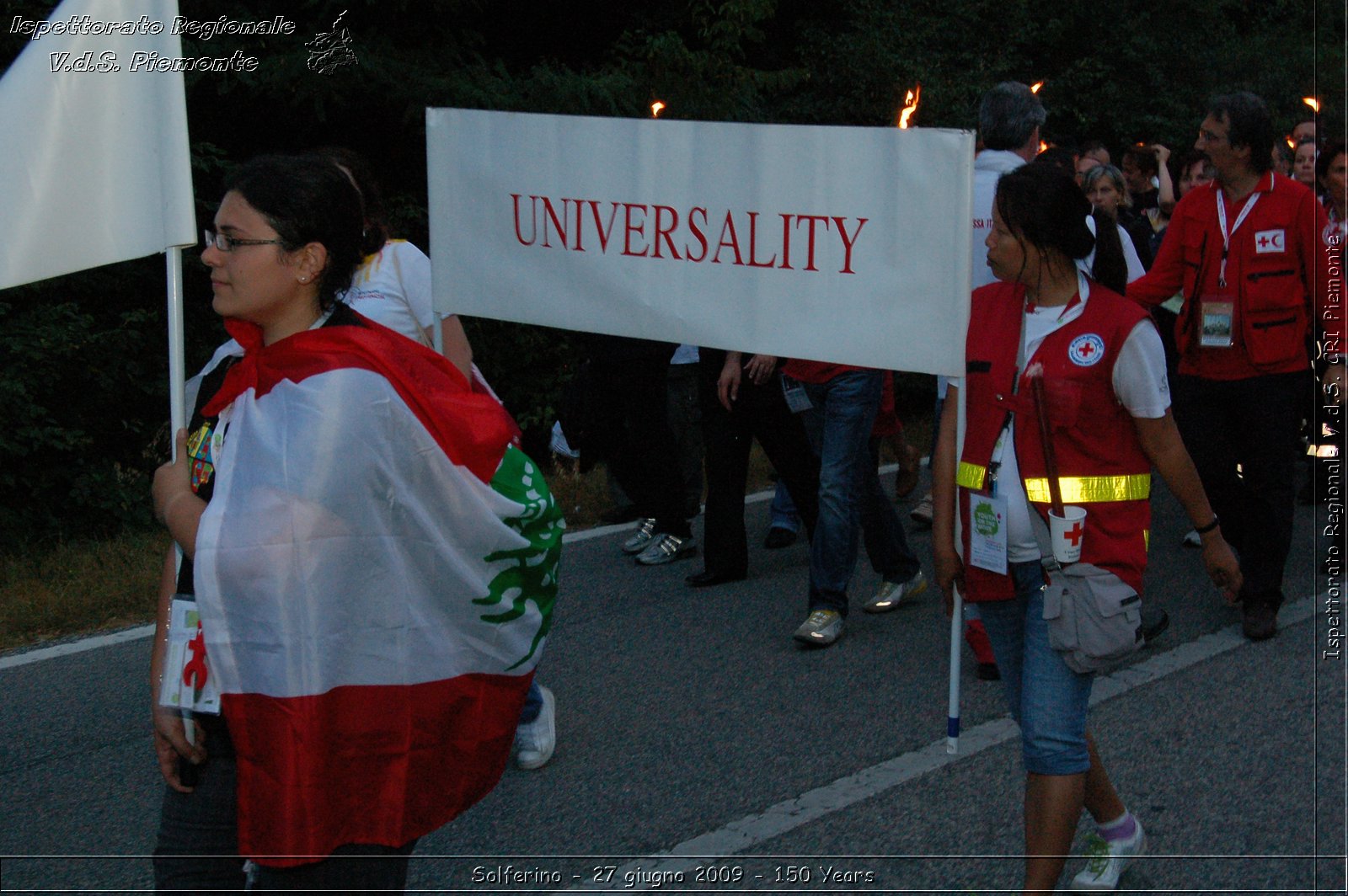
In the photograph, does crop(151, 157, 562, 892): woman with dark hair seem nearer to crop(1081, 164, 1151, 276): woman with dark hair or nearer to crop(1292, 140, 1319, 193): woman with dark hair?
crop(1081, 164, 1151, 276): woman with dark hair

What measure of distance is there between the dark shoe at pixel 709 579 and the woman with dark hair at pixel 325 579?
3.82 meters

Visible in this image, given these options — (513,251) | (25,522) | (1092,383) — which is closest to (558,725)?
(513,251)

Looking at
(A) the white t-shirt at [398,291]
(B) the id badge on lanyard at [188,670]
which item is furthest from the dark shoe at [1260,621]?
(B) the id badge on lanyard at [188,670]

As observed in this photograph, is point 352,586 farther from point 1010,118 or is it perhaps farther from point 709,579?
point 709,579

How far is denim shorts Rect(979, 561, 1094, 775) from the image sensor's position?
3.22 m

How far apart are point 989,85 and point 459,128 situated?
461 inches

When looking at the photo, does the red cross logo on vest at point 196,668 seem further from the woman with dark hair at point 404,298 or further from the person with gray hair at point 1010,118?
the person with gray hair at point 1010,118

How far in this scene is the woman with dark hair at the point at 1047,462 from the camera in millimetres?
3221

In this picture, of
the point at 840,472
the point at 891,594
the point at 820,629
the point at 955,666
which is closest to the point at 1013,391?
the point at 955,666

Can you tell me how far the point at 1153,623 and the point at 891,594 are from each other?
1.06 m

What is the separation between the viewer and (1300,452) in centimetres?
895

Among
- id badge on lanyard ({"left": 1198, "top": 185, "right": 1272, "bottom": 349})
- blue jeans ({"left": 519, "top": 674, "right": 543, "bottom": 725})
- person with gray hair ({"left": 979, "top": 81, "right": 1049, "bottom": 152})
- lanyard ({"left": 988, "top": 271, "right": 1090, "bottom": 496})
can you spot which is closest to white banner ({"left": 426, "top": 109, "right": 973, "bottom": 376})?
lanyard ({"left": 988, "top": 271, "right": 1090, "bottom": 496})

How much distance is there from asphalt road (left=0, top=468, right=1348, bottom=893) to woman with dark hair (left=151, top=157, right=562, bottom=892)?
141cm

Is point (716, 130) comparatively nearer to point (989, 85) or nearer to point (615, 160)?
point (615, 160)
